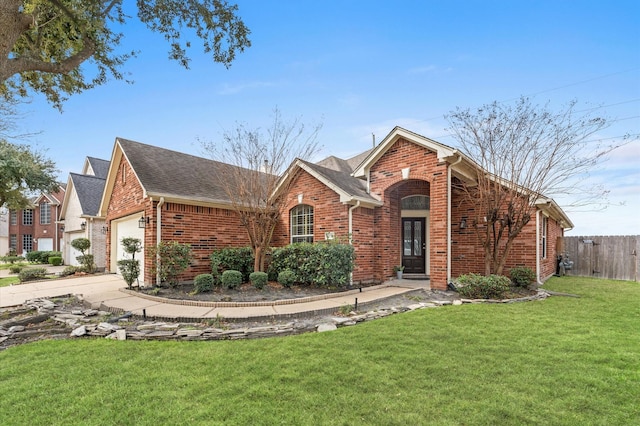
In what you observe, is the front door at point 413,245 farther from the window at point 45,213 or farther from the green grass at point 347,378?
the window at point 45,213

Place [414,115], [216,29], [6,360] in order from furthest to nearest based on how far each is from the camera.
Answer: [414,115] → [216,29] → [6,360]

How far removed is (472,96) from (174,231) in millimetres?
10604

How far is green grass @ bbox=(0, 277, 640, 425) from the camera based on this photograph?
2.90 m

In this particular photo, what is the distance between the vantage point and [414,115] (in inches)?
552

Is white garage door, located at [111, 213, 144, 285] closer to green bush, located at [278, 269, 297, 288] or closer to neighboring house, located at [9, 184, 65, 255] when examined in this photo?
green bush, located at [278, 269, 297, 288]

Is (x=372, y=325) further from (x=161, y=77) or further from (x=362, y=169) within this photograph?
(x=161, y=77)

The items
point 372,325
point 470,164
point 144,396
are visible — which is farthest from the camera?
point 470,164

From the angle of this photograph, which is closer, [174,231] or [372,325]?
[372,325]

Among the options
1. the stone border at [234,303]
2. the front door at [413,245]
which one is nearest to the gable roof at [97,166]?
the stone border at [234,303]

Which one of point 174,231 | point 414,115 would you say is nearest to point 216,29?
point 174,231

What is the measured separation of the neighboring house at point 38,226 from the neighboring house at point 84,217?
6265 mm

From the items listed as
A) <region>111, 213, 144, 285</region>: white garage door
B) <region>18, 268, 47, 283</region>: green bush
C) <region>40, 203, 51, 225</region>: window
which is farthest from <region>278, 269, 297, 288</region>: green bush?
<region>40, 203, 51, 225</region>: window

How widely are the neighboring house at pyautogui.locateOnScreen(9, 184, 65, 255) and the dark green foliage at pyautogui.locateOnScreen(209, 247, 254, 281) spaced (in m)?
24.5

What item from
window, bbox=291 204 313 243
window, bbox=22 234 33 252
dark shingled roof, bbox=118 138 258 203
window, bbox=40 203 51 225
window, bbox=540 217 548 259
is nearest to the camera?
dark shingled roof, bbox=118 138 258 203
